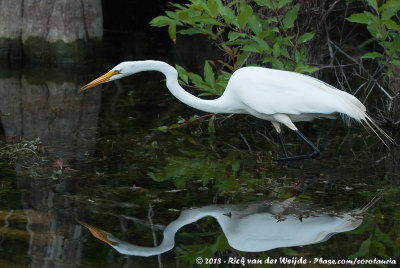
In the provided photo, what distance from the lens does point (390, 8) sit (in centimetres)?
535

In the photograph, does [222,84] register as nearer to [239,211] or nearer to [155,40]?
[239,211]

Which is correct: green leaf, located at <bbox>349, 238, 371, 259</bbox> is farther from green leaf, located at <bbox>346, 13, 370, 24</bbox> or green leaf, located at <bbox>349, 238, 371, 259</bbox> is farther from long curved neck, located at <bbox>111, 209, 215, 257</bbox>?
green leaf, located at <bbox>346, 13, 370, 24</bbox>

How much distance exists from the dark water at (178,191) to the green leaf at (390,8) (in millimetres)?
1226

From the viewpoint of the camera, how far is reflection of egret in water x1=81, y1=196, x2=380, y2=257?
12.7ft

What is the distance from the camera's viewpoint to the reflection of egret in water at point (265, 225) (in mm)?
3877

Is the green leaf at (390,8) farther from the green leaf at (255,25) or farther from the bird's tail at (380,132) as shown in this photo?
the green leaf at (255,25)

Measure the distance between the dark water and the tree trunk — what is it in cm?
206

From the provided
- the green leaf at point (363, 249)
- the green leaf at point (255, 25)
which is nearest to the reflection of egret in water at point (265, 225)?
the green leaf at point (363, 249)

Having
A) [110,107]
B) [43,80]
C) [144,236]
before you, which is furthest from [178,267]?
[43,80]

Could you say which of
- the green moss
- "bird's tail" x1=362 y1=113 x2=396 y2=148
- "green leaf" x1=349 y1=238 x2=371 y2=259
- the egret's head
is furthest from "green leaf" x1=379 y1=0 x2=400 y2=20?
the green moss

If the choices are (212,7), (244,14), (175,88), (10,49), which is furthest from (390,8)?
(10,49)

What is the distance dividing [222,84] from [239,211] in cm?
172

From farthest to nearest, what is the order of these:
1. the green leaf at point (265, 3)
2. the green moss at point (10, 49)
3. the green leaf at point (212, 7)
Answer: the green moss at point (10, 49)
the green leaf at point (265, 3)
the green leaf at point (212, 7)

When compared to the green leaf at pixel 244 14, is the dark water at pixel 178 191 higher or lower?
lower
